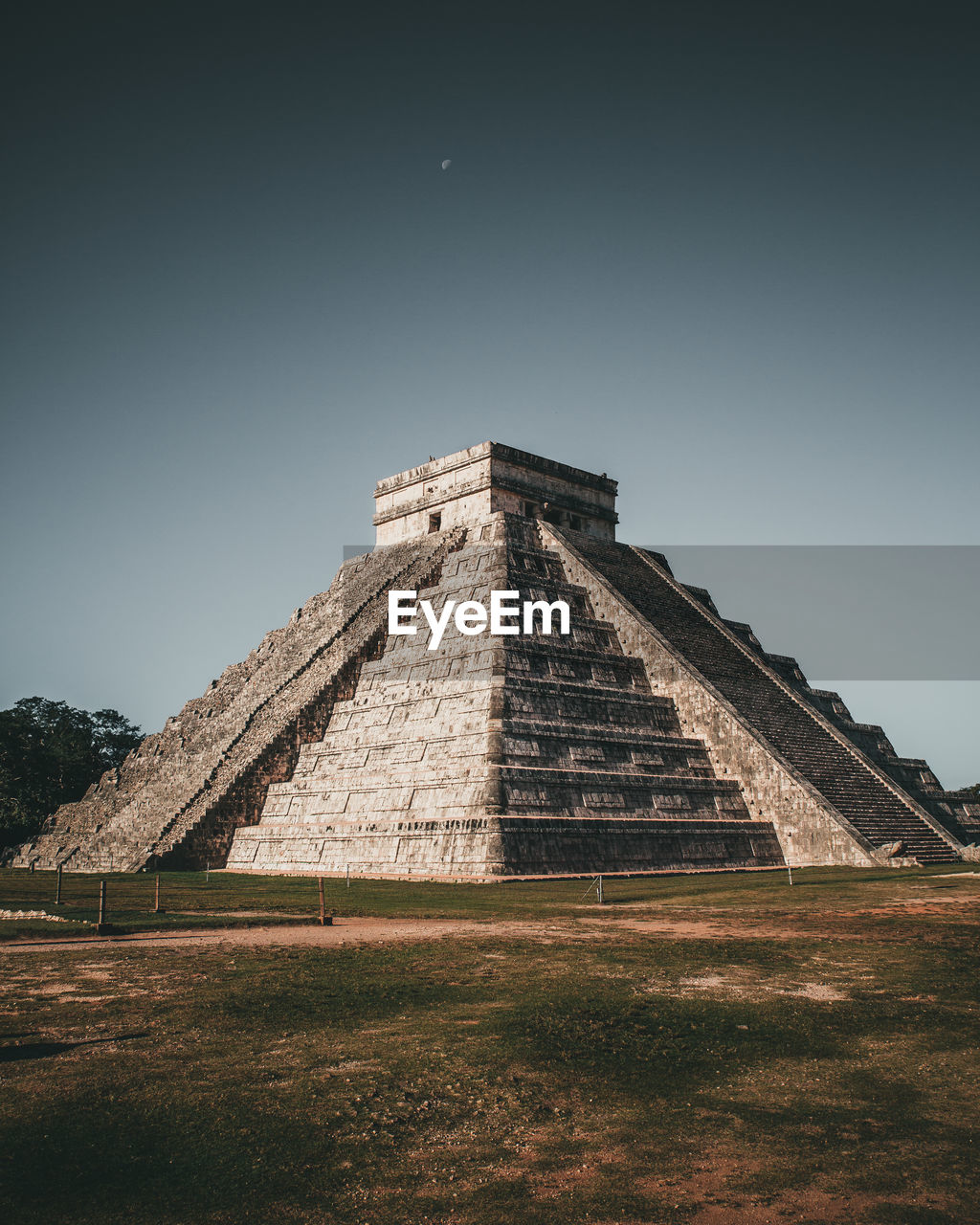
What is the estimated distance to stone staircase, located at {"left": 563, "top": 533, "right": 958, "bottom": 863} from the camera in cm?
2516

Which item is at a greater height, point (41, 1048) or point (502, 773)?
point (502, 773)

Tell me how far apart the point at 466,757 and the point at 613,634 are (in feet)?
29.5

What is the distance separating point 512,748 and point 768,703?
1035 centimetres

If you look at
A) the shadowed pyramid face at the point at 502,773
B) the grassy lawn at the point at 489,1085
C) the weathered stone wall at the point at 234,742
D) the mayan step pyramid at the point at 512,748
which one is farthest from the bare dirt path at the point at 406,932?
the weathered stone wall at the point at 234,742

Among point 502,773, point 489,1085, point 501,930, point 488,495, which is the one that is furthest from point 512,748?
point 489,1085

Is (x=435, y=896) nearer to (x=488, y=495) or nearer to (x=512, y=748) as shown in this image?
(x=512, y=748)

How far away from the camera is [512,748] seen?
22.3 meters

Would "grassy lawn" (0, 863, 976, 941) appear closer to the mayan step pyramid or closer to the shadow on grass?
the mayan step pyramid

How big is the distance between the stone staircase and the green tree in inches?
869

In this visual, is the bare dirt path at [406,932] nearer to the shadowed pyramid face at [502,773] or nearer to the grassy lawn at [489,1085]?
the grassy lawn at [489,1085]

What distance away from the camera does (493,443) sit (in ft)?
111

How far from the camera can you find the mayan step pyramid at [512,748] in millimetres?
22141

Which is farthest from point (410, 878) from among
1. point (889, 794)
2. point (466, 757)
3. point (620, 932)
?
point (889, 794)

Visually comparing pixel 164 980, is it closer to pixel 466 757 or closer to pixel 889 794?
pixel 466 757
